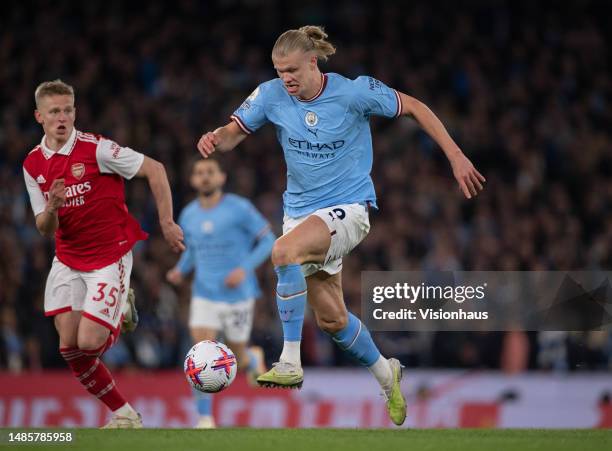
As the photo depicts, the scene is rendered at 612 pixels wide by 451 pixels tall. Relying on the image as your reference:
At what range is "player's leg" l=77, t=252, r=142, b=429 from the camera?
7836 millimetres

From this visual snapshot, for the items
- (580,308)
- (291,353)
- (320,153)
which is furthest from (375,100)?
(580,308)

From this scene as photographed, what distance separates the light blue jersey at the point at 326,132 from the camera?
7.50 metres

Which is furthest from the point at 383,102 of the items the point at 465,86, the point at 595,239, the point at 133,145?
the point at 465,86

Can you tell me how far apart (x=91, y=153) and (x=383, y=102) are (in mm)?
2006

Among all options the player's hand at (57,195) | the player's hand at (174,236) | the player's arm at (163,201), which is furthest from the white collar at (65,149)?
the player's hand at (174,236)

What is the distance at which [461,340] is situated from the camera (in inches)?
486

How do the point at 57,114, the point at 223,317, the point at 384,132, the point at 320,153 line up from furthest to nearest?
1. the point at 384,132
2. the point at 223,317
3. the point at 57,114
4. the point at 320,153

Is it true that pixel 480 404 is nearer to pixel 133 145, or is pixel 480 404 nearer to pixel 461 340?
pixel 461 340

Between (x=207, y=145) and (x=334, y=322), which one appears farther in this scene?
(x=334, y=322)

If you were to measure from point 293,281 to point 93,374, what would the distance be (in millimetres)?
1777

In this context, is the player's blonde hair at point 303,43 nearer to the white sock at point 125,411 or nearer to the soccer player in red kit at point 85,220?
the soccer player in red kit at point 85,220

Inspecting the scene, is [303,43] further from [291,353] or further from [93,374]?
[93,374]

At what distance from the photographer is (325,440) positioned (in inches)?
276

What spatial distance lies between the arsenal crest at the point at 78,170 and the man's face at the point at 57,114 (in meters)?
0.21
